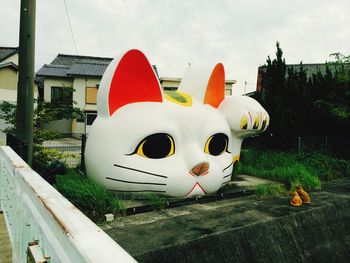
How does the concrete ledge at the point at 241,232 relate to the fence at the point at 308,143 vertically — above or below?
below

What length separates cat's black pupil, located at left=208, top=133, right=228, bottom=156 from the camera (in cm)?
651

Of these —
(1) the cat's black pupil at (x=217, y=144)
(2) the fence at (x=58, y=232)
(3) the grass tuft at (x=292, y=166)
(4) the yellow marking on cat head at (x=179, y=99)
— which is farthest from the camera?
(3) the grass tuft at (x=292, y=166)

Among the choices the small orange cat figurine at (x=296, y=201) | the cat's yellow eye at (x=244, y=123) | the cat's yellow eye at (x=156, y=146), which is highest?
the cat's yellow eye at (x=244, y=123)

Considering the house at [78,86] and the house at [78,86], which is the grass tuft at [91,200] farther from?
the house at [78,86]

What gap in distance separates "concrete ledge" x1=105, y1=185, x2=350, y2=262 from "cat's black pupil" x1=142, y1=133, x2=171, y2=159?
3.46 feet

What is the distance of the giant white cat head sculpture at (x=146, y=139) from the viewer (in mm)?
5621

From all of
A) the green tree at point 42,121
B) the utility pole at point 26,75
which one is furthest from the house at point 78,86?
the utility pole at point 26,75

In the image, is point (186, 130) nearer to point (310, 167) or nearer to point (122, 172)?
point (122, 172)

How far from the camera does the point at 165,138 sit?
5.77m

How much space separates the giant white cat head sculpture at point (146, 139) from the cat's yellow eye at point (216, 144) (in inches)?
0.9

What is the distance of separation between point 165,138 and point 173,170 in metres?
0.61

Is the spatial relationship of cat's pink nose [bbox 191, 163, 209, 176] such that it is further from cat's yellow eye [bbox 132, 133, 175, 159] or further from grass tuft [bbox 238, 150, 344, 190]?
grass tuft [bbox 238, 150, 344, 190]

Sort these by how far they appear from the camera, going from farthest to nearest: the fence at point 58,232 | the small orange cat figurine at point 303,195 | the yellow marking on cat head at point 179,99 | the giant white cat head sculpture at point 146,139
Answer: the small orange cat figurine at point 303,195, the yellow marking on cat head at point 179,99, the giant white cat head sculpture at point 146,139, the fence at point 58,232

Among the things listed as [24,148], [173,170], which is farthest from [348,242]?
[24,148]
